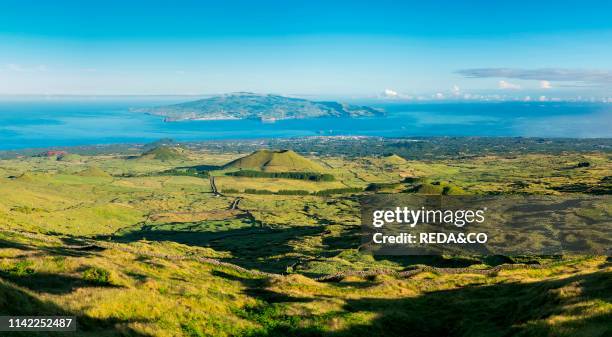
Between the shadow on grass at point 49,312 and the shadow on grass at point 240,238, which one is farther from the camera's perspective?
the shadow on grass at point 240,238

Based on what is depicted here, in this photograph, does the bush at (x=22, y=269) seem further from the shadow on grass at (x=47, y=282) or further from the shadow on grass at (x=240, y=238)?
the shadow on grass at (x=240, y=238)

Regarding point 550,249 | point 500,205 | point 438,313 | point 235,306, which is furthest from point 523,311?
point 500,205

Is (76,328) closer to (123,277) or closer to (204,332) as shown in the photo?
(204,332)

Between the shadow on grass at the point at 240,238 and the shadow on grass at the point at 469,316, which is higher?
the shadow on grass at the point at 469,316

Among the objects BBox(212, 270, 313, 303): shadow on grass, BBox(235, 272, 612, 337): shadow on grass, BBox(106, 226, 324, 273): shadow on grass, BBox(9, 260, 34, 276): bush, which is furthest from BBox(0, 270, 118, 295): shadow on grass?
BBox(106, 226, 324, 273): shadow on grass

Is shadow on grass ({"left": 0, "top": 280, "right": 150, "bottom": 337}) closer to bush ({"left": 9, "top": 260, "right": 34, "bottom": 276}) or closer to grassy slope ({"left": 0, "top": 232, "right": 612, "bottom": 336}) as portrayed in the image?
grassy slope ({"left": 0, "top": 232, "right": 612, "bottom": 336})

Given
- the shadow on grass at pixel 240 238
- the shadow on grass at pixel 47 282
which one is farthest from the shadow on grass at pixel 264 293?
the shadow on grass at pixel 240 238

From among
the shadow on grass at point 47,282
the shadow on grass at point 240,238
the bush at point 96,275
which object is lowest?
the shadow on grass at point 240,238
